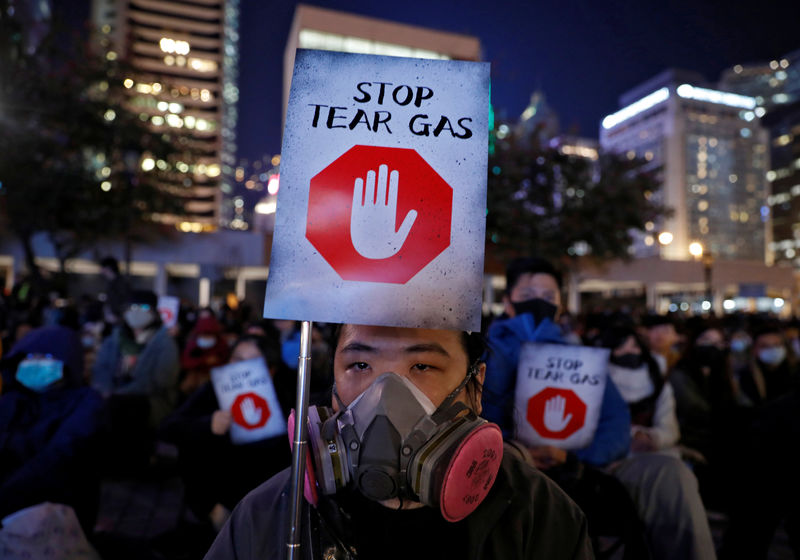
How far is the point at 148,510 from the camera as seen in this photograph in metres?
5.25

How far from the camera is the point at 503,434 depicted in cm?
271

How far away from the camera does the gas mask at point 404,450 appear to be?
4.58 feet

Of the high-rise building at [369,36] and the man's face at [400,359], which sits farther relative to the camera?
the high-rise building at [369,36]

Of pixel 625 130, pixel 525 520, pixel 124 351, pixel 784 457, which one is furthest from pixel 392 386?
pixel 625 130

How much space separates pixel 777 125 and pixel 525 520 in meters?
169

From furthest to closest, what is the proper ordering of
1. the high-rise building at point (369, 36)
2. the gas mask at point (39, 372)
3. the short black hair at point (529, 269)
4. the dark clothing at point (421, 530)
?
1. the high-rise building at point (369, 36)
2. the gas mask at point (39, 372)
3. the short black hair at point (529, 269)
4. the dark clothing at point (421, 530)

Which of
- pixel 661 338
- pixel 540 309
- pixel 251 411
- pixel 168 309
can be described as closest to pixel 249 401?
pixel 251 411

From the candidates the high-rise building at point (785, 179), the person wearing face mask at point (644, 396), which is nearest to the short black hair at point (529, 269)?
the person wearing face mask at point (644, 396)

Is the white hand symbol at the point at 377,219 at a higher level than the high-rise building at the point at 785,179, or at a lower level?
lower

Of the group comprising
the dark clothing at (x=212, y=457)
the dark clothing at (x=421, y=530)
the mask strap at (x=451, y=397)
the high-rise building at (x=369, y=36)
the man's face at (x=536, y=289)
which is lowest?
the dark clothing at (x=212, y=457)

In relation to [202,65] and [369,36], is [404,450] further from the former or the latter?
[202,65]

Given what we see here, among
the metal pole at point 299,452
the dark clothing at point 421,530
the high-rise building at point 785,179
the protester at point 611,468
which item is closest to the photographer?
the metal pole at point 299,452

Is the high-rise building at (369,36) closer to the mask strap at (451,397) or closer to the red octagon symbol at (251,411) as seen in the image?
the red octagon symbol at (251,411)

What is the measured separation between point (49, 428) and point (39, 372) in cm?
37
